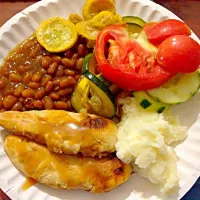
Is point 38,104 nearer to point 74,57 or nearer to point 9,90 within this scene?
point 9,90

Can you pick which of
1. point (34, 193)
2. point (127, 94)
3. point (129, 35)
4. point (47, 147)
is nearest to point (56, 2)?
point (129, 35)

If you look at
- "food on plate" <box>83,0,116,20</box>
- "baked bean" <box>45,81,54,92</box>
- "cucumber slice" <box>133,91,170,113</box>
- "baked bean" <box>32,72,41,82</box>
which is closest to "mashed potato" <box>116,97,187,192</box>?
"cucumber slice" <box>133,91,170,113</box>

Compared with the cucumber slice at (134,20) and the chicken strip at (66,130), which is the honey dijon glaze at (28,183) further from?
the cucumber slice at (134,20)

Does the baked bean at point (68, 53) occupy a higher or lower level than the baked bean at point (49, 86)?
higher

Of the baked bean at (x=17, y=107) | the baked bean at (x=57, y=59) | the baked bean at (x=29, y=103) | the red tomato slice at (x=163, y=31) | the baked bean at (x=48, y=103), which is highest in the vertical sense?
the red tomato slice at (x=163, y=31)

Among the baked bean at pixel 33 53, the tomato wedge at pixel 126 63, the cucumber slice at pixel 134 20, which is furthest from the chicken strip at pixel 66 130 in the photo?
the cucumber slice at pixel 134 20

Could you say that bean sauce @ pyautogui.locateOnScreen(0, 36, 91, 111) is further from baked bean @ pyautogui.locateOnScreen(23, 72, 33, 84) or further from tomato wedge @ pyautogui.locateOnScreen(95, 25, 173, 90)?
tomato wedge @ pyautogui.locateOnScreen(95, 25, 173, 90)
